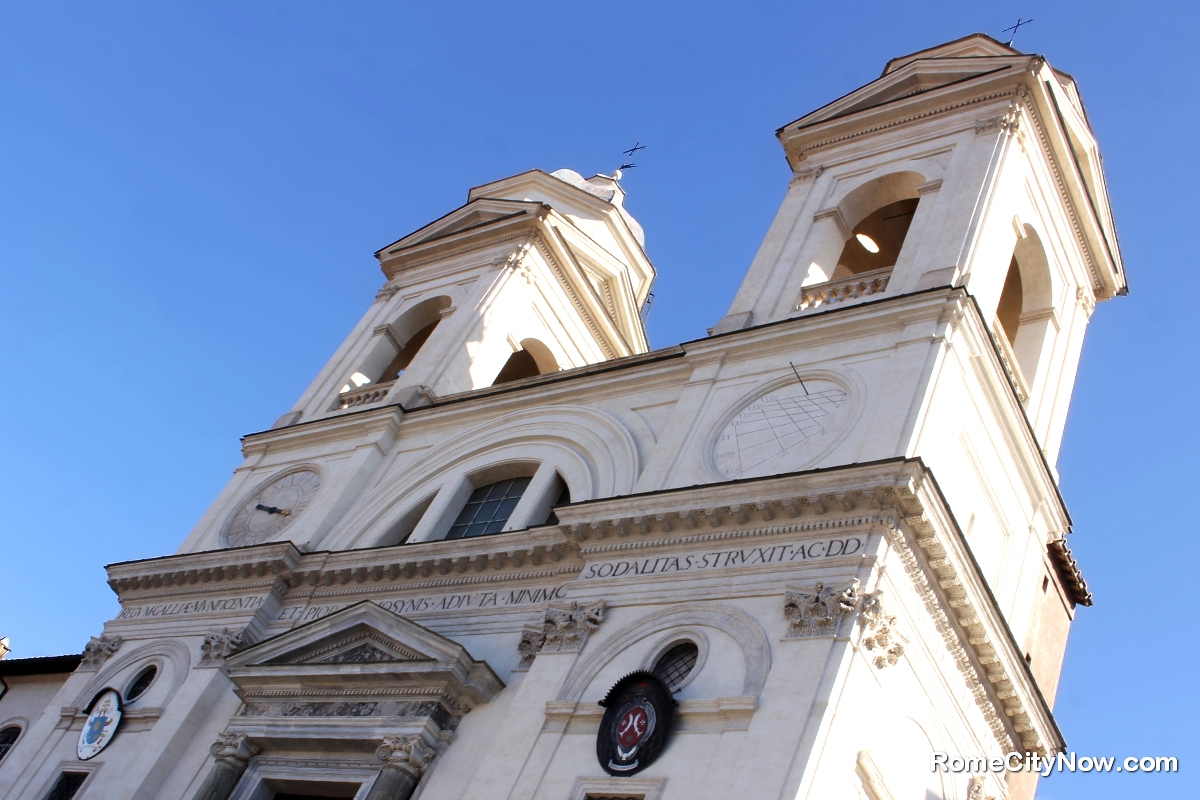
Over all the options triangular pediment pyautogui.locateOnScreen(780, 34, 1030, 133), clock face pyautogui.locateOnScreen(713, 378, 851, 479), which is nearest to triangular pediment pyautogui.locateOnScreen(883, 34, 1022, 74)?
triangular pediment pyautogui.locateOnScreen(780, 34, 1030, 133)

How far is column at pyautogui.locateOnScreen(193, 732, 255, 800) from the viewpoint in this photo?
16.2 meters

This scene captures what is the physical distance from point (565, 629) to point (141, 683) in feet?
26.8

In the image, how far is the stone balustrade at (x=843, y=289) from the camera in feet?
58.0

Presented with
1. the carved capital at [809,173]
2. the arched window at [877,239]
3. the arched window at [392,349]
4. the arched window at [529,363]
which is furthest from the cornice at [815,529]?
the arched window at [877,239]

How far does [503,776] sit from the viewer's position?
529 inches

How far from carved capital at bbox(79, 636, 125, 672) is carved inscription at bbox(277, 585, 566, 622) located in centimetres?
351

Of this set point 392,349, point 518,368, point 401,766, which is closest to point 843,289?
point 401,766

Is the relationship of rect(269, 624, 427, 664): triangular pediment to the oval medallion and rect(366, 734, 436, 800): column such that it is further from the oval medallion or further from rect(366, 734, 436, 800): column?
the oval medallion

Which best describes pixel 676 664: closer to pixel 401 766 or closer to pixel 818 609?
pixel 818 609

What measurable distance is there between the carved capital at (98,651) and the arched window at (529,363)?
8364mm

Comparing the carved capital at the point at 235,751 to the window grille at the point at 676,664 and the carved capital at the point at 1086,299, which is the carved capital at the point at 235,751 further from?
the carved capital at the point at 1086,299

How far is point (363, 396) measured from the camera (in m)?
23.5

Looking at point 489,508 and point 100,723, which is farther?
point 489,508

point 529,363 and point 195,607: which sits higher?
point 529,363
